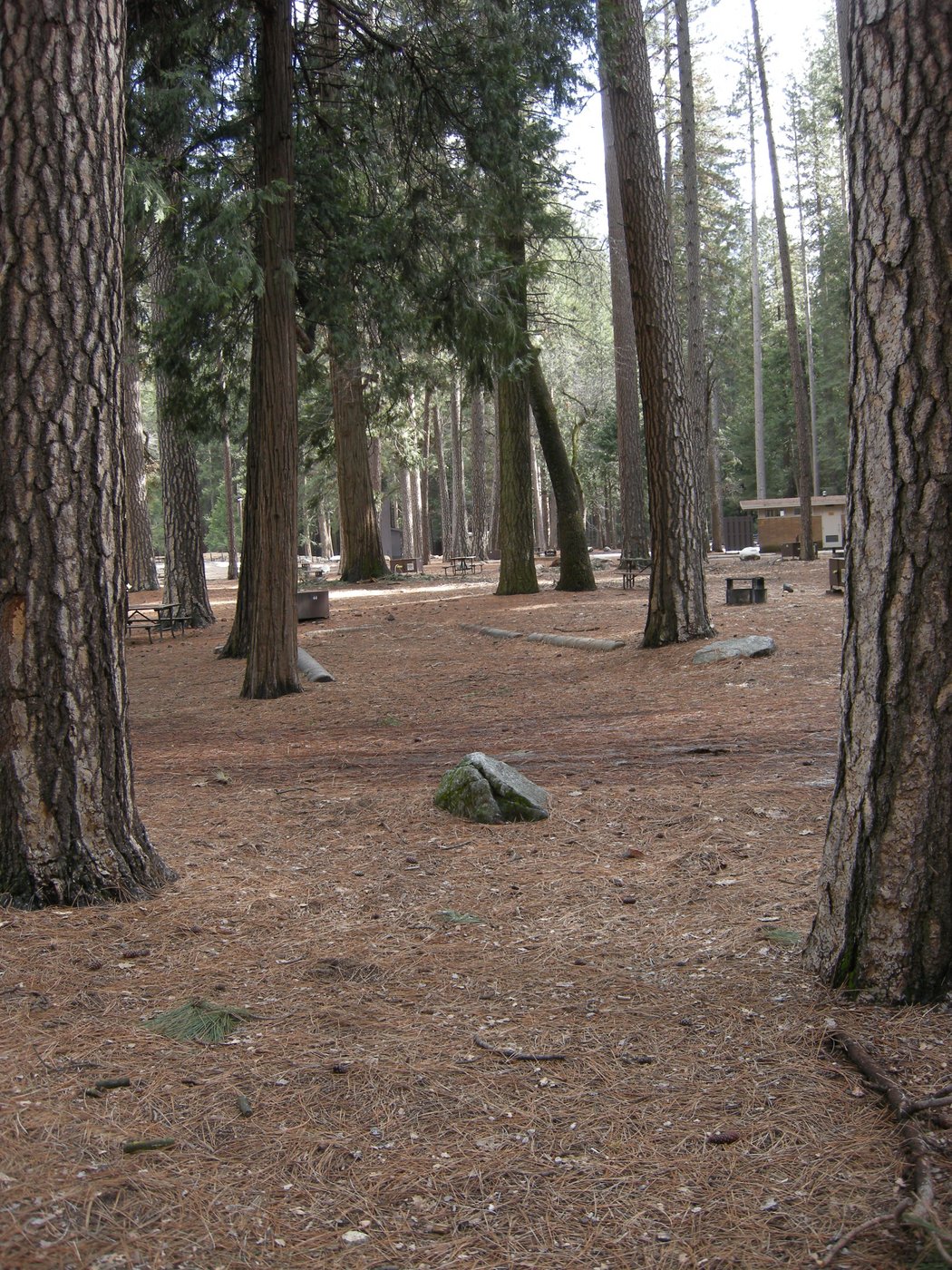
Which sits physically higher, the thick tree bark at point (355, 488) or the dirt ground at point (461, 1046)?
the thick tree bark at point (355, 488)

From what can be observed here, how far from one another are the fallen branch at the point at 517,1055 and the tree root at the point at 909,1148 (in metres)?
0.78

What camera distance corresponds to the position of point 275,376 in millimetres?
9867

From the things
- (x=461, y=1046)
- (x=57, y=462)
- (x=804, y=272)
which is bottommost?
(x=461, y=1046)

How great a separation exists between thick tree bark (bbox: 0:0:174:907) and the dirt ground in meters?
0.45

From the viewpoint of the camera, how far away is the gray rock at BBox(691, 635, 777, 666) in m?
10.0

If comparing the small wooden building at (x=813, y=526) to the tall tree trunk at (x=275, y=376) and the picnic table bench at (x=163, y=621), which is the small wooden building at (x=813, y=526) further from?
the tall tree trunk at (x=275, y=376)

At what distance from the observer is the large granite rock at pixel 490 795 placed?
5906mm

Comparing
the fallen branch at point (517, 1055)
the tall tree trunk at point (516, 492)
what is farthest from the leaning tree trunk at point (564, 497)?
the fallen branch at point (517, 1055)

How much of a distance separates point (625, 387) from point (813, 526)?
310 inches

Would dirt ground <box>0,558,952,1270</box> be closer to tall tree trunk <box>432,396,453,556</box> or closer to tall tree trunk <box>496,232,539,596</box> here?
tall tree trunk <box>496,232,539,596</box>

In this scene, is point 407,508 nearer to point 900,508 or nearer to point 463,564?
point 463,564

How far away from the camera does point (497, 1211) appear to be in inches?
91.4

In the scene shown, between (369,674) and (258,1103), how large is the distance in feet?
29.3

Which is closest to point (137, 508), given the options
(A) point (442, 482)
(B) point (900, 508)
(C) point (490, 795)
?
(A) point (442, 482)
